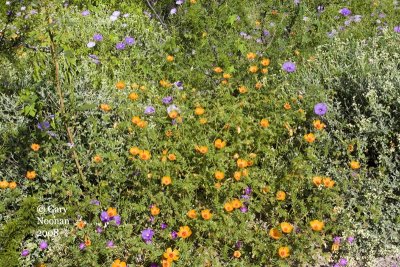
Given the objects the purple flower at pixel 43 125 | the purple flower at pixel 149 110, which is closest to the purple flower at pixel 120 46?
the purple flower at pixel 149 110

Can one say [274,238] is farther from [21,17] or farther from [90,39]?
[21,17]

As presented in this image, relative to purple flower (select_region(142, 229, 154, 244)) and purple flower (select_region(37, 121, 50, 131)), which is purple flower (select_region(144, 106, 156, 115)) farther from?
purple flower (select_region(142, 229, 154, 244))

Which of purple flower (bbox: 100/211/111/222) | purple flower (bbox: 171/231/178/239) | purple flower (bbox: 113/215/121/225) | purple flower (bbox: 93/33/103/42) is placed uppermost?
purple flower (bbox: 93/33/103/42)

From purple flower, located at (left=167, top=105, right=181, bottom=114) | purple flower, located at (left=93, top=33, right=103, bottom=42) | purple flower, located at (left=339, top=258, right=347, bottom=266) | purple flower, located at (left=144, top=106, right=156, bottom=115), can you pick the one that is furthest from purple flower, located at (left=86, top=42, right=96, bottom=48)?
purple flower, located at (left=339, top=258, right=347, bottom=266)

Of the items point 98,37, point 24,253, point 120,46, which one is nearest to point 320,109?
point 24,253

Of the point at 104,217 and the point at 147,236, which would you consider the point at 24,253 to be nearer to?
the point at 104,217

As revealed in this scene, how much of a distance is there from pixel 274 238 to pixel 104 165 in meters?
1.16

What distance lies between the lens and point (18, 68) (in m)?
4.21

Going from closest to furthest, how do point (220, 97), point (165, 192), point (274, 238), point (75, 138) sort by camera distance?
point (274, 238), point (165, 192), point (75, 138), point (220, 97)

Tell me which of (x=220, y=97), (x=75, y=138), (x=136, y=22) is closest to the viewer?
(x=75, y=138)

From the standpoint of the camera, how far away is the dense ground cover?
2695 mm

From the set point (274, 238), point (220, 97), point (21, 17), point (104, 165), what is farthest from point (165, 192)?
point (21, 17)

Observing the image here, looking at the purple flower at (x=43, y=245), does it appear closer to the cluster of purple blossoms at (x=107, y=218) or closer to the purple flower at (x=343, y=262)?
the cluster of purple blossoms at (x=107, y=218)

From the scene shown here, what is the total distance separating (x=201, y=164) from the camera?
2.94 metres
